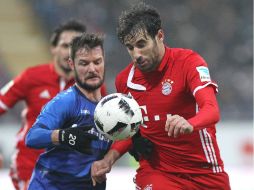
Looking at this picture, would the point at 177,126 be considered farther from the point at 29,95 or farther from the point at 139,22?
the point at 29,95

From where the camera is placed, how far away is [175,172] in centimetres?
461

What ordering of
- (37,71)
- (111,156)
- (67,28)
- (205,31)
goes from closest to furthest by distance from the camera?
1. (111,156)
2. (37,71)
3. (67,28)
4. (205,31)

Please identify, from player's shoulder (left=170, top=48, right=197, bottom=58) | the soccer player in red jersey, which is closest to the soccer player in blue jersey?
the soccer player in red jersey

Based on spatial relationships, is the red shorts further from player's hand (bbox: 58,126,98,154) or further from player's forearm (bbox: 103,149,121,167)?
player's hand (bbox: 58,126,98,154)

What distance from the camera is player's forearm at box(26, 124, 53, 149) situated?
435cm

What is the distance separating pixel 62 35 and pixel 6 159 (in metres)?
6.12

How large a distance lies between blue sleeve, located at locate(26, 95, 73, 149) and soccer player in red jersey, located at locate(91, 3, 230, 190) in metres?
0.41

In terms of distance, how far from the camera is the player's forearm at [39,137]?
171 inches

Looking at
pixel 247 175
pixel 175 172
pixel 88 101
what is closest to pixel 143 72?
pixel 88 101

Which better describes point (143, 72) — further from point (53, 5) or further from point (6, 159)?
point (53, 5)

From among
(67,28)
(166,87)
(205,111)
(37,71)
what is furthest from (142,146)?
(67,28)

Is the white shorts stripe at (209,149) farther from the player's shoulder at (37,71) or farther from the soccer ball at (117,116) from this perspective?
the player's shoulder at (37,71)

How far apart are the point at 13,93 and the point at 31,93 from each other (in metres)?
0.18

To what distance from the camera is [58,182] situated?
15.4 feet
